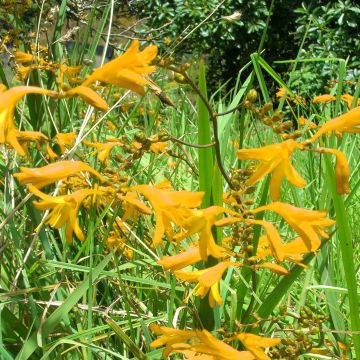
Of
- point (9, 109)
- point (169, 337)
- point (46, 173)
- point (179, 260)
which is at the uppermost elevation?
point (9, 109)

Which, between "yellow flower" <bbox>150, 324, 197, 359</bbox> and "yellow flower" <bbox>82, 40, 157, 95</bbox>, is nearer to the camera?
"yellow flower" <bbox>82, 40, 157, 95</bbox>

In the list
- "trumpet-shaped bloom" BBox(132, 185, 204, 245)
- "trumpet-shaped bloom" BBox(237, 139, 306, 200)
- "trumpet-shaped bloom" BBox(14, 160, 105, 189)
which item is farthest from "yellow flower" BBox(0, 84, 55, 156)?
"trumpet-shaped bloom" BBox(237, 139, 306, 200)

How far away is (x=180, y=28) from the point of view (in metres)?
7.79

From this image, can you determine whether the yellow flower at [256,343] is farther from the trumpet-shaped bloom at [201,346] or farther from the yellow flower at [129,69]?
the yellow flower at [129,69]

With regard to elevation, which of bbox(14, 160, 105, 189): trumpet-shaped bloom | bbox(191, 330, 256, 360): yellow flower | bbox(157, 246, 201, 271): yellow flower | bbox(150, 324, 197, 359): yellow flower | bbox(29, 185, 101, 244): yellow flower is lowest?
bbox(150, 324, 197, 359): yellow flower

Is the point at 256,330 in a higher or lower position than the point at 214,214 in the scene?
lower

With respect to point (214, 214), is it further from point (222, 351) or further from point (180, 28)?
point (180, 28)

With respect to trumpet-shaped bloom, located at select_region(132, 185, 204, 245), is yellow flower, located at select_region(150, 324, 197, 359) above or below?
below

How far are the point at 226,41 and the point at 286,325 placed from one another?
23.0 ft

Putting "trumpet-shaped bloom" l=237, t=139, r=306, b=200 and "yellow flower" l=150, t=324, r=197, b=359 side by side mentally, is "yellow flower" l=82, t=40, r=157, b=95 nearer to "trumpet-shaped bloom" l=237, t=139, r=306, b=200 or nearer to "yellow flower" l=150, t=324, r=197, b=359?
"trumpet-shaped bloom" l=237, t=139, r=306, b=200

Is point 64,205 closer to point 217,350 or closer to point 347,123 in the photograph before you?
point 217,350

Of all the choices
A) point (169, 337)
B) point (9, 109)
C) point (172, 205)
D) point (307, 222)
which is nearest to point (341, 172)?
point (307, 222)

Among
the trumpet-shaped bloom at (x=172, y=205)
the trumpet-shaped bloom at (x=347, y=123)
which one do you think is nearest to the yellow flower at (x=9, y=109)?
the trumpet-shaped bloom at (x=172, y=205)

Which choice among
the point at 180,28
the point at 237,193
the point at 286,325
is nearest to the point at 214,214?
the point at 237,193
